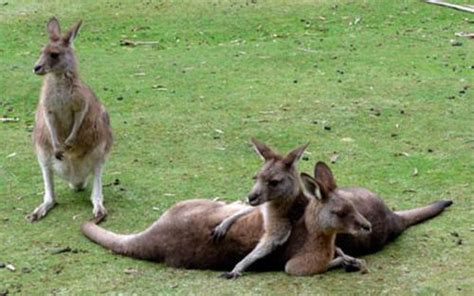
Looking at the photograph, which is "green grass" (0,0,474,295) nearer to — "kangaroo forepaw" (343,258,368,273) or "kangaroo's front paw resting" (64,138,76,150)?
"kangaroo forepaw" (343,258,368,273)

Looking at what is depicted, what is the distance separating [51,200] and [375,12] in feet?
22.5

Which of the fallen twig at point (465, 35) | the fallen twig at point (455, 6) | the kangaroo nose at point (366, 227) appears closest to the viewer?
the kangaroo nose at point (366, 227)

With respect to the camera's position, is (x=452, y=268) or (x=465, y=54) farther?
(x=465, y=54)

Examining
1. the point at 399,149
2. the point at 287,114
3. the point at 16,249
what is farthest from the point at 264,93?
the point at 16,249

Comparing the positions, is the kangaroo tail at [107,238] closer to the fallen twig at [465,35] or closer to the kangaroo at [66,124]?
the kangaroo at [66,124]

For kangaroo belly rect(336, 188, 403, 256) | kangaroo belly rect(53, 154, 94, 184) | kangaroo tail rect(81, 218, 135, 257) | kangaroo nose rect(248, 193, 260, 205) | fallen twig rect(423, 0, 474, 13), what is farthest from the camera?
fallen twig rect(423, 0, 474, 13)

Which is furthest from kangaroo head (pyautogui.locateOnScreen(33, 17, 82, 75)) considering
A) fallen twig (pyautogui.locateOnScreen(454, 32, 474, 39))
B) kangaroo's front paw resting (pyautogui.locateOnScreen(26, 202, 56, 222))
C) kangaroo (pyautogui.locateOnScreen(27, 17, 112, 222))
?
fallen twig (pyautogui.locateOnScreen(454, 32, 474, 39))

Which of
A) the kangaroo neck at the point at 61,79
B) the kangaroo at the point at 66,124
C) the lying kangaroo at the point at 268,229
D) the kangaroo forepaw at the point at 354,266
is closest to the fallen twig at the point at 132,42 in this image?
the kangaroo at the point at 66,124

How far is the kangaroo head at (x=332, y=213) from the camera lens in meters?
4.23

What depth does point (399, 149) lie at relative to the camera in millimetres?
6344

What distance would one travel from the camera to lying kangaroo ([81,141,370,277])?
14.0 ft

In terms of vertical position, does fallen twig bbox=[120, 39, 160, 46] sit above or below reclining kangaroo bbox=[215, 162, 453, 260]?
below

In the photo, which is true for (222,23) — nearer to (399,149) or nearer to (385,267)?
(399,149)

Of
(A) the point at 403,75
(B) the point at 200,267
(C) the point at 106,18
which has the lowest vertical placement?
(C) the point at 106,18
